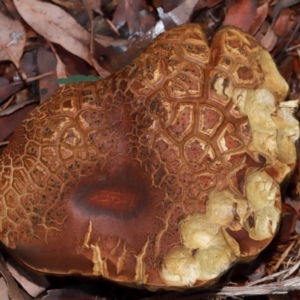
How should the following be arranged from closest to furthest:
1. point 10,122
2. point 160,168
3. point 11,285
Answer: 1. point 160,168
2. point 11,285
3. point 10,122

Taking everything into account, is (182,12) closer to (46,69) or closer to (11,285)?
(46,69)

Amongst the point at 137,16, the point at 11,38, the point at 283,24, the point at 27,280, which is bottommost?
the point at 27,280

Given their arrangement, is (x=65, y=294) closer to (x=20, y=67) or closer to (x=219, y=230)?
(x=219, y=230)

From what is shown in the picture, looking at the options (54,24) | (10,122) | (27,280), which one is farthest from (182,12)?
(27,280)

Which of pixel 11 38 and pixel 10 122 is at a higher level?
pixel 11 38

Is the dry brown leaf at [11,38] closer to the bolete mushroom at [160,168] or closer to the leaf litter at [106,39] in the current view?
the leaf litter at [106,39]

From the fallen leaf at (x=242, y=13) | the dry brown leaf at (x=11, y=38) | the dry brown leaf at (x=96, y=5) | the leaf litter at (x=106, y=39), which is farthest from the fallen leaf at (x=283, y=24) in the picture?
the dry brown leaf at (x=11, y=38)

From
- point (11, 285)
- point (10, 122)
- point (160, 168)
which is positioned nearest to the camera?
point (160, 168)
